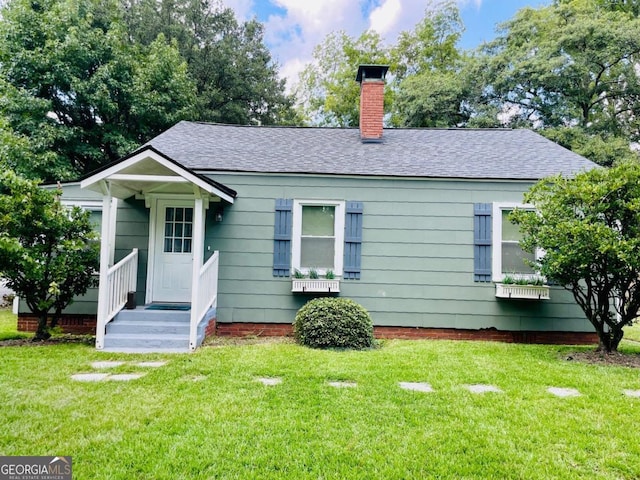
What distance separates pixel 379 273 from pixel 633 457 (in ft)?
14.3

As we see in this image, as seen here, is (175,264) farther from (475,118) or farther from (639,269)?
(475,118)

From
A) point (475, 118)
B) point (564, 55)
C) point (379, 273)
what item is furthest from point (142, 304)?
point (564, 55)

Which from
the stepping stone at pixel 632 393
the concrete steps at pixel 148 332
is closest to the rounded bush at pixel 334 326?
the concrete steps at pixel 148 332

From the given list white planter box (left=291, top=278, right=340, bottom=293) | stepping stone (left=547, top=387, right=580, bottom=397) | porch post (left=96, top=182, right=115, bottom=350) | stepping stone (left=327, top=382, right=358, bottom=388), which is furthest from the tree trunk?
stepping stone (left=547, top=387, right=580, bottom=397)

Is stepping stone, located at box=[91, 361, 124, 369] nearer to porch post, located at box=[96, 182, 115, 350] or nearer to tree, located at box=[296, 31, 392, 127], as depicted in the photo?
porch post, located at box=[96, 182, 115, 350]

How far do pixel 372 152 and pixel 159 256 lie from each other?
14.6 ft

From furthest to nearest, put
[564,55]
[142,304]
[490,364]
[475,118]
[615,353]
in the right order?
1. [475,118]
2. [564,55]
3. [142,304]
4. [615,353]
5. [490,364]

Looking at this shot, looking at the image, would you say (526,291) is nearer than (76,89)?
Yes

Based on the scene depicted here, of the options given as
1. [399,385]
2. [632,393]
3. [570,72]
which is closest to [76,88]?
[399,385]

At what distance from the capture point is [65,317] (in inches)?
264

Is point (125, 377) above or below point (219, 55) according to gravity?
below

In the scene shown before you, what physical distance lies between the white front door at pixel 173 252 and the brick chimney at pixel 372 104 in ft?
13.0

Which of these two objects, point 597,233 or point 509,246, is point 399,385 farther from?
point 509,246

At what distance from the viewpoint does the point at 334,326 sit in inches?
216
